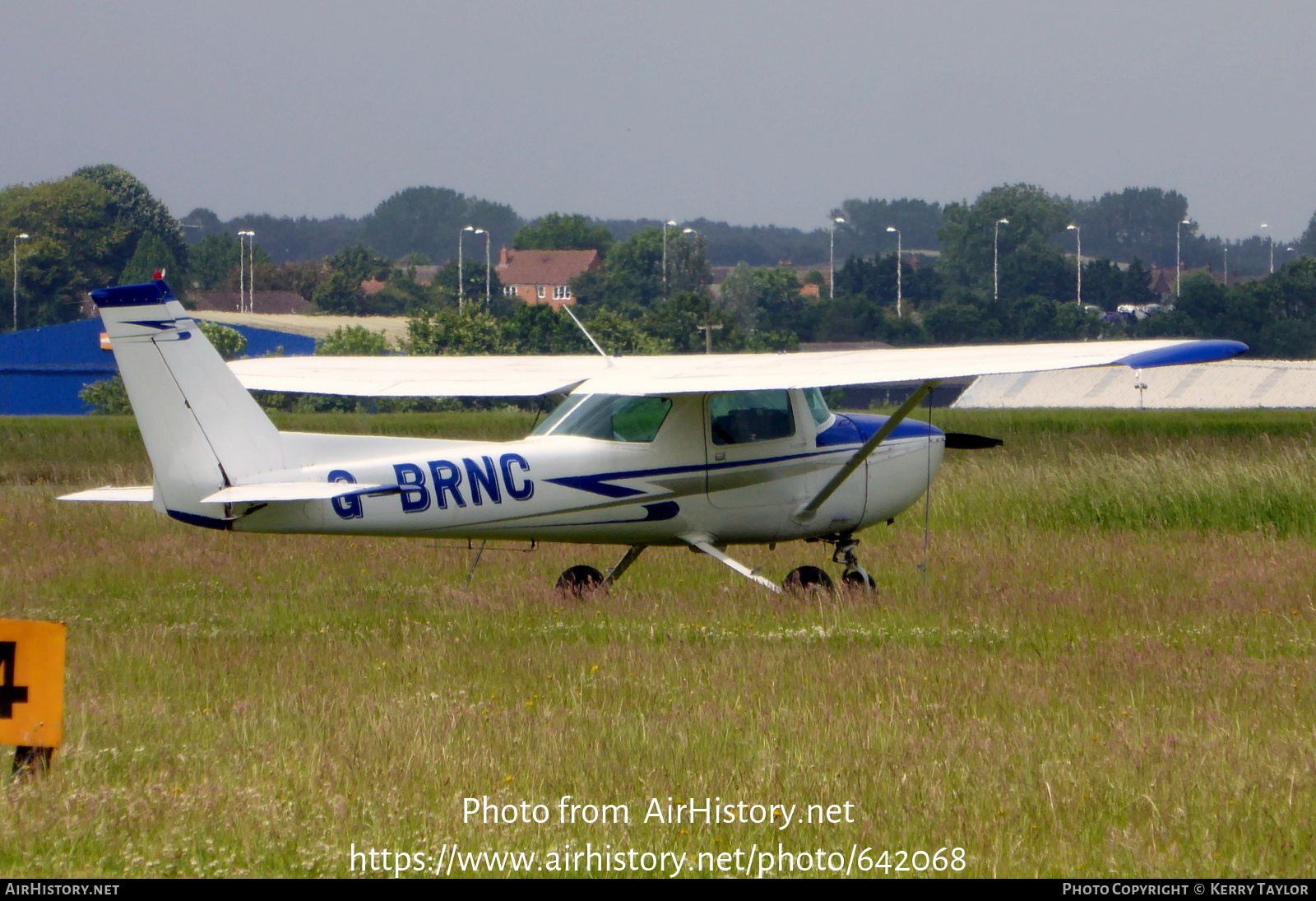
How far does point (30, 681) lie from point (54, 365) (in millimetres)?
58491

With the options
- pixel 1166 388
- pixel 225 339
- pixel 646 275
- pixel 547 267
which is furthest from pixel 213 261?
pixel 1166 388

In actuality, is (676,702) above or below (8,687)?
below

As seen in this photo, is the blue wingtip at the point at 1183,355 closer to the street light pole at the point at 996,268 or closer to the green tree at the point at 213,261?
the street light pole at the point at 996,268

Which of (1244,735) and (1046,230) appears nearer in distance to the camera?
(1244,735)

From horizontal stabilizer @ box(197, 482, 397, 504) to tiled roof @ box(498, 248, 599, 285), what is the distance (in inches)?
4967

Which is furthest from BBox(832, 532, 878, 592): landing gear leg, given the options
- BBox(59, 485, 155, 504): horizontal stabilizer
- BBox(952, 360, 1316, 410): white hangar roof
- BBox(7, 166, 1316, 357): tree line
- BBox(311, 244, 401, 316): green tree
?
BBox(311, 244, 401, 316): green tree

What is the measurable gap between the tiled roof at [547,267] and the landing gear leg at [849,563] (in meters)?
124

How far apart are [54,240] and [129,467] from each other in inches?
3000

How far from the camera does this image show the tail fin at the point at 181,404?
863 cm

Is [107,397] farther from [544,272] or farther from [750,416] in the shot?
[544,272]

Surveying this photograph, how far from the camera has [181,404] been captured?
8.80 m

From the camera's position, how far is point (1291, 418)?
27.2 meters
